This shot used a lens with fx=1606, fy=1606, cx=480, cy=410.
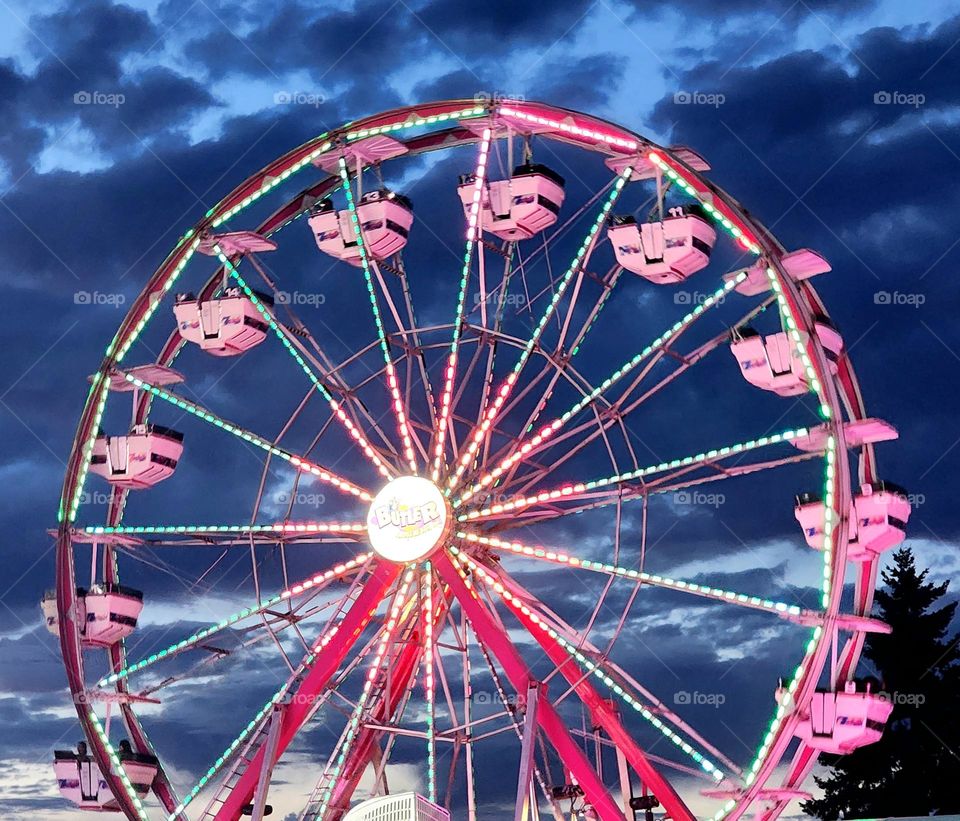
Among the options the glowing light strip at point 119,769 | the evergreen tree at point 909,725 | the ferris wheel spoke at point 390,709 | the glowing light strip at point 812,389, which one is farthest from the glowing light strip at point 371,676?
the evergreen tree at point 909,725

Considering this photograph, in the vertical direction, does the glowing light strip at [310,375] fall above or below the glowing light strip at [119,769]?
above

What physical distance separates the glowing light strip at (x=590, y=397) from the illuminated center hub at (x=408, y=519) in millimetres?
390

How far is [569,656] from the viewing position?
2158 cm

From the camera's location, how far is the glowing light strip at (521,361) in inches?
898

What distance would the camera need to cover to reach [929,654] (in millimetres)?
39219

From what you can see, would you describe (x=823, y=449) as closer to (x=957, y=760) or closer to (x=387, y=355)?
(x=387, y=355)

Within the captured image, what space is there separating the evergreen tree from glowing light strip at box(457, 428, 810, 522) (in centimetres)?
1731

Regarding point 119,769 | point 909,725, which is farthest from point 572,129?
point 909,725

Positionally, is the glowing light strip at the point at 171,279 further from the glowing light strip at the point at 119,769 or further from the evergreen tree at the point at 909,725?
the evergreen tree at the point at 909,725

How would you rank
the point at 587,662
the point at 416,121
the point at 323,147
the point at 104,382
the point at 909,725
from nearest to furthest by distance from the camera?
the point at 587,662, the point at 416,121, the point at 323,147, the point at 104,382, the point at 909,725

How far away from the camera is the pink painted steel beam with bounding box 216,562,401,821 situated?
2278cm

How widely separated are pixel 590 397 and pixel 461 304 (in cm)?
261

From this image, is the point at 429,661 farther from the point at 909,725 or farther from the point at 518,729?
the point at 909,725

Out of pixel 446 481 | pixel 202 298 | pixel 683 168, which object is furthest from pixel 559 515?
pixel 202 298
